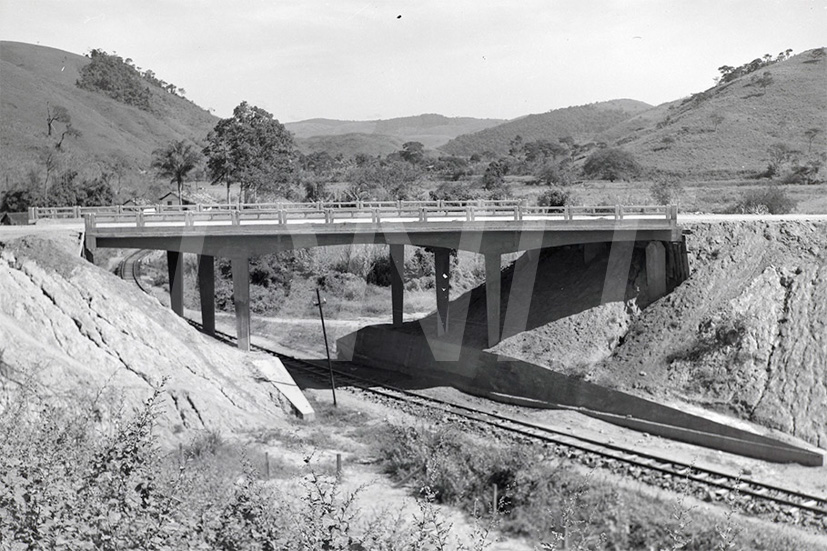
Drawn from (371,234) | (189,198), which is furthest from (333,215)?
(189,198)

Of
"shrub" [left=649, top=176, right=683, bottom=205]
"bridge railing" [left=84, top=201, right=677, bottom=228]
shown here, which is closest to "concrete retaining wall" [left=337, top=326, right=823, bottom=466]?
"bridge railing" [left=84, top=201, right=677, bottom=228]

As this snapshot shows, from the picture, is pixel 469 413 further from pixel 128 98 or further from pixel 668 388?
pixel 128 98

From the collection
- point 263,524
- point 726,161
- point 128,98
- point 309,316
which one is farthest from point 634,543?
point 128,98

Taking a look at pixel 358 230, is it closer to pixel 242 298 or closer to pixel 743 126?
pixel 242 298

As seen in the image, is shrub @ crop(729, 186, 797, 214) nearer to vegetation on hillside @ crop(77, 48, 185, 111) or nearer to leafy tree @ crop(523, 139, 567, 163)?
leafy tree @ crop(523, 139, 567, 163)

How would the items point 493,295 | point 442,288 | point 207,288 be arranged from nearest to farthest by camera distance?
point 493,295
point 207,288
point 442,288

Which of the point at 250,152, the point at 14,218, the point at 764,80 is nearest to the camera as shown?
the point at 14,218
